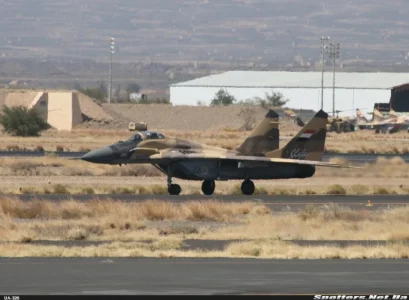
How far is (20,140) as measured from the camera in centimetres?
9100

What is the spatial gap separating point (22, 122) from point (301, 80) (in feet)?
246

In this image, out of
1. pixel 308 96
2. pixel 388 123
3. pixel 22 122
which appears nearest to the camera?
pixel 22 122

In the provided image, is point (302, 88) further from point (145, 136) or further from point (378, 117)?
point (145, 136)

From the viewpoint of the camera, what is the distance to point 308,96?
6358 inches

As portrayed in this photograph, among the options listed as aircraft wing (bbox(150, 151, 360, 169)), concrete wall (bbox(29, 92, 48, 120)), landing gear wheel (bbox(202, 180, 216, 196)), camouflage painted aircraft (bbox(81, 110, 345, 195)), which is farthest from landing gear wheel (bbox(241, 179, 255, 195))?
concrete wall (bbox(29, 92, 48, 120))

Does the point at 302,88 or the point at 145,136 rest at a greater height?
the point at 302,88

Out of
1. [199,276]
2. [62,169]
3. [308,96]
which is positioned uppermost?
[308,96]

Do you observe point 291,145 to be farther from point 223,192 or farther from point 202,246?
point 202,246

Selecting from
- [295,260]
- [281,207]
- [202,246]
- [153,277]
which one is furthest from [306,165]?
[153,277]

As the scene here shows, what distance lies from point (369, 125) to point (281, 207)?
94.3 m

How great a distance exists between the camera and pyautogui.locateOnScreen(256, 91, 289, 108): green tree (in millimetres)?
153012

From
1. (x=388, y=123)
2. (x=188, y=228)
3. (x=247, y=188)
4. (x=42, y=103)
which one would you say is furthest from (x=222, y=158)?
(x=388, y=123)

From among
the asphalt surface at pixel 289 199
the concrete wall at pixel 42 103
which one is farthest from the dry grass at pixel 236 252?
the concrete wall at pixel 42 103

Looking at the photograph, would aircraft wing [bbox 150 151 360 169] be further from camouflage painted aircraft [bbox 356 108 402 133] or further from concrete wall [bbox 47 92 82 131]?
camouflage painted aircraft [bbox 356 108 402 133]
